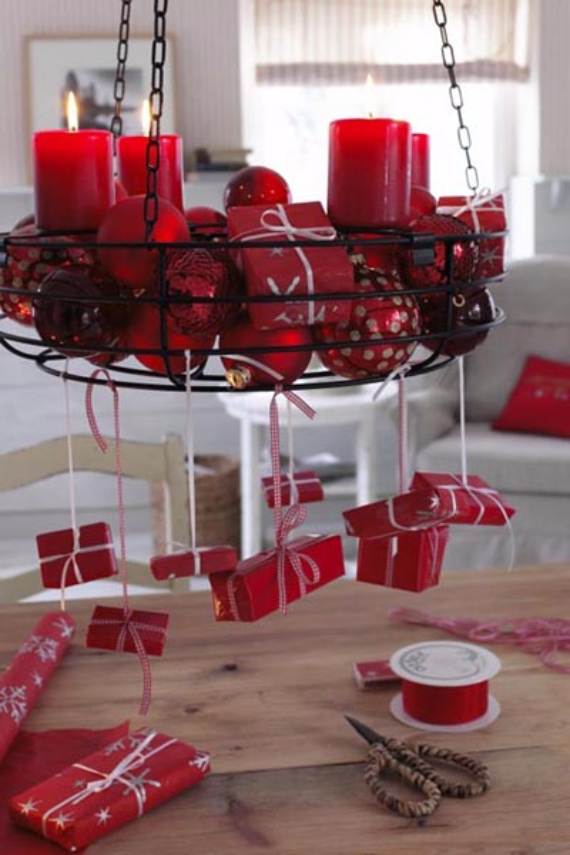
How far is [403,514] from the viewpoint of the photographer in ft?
3.27

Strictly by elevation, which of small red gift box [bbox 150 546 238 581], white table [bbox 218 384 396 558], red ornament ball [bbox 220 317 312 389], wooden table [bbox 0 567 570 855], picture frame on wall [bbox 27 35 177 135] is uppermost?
picture frame on wall [bbox 27 35 177 135]

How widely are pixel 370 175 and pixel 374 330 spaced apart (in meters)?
0.14

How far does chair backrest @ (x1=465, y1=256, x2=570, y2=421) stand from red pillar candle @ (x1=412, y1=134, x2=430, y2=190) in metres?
2.60

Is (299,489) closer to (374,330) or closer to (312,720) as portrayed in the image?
(312,720)

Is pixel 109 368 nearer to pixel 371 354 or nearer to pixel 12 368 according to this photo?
pixel 371 354

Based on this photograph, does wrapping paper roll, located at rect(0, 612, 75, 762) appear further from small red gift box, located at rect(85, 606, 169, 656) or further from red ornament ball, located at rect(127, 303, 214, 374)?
red ornament ball, located at rect(127, 303, 214, 374)

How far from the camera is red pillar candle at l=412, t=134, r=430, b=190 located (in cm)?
115

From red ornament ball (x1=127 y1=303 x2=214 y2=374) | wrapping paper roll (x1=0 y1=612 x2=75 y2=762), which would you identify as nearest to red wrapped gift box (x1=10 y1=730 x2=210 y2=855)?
wrapping paper roll (x1=0 y1=612 x2=75 y2=762)

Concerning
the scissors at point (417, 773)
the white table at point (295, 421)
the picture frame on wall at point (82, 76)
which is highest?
the picture frame on wall at point (82, 76)

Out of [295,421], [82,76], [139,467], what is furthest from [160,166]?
[82,76]

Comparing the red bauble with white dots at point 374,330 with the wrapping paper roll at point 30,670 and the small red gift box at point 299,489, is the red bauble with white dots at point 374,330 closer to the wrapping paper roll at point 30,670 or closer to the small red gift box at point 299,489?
the small red gift box at point 299,489

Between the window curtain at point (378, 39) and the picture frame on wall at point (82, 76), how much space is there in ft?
1.23

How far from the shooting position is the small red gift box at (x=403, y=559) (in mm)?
1014

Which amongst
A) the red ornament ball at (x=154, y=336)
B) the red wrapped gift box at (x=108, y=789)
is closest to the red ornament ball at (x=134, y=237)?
the red ornament ball at (x=154, y=336)
